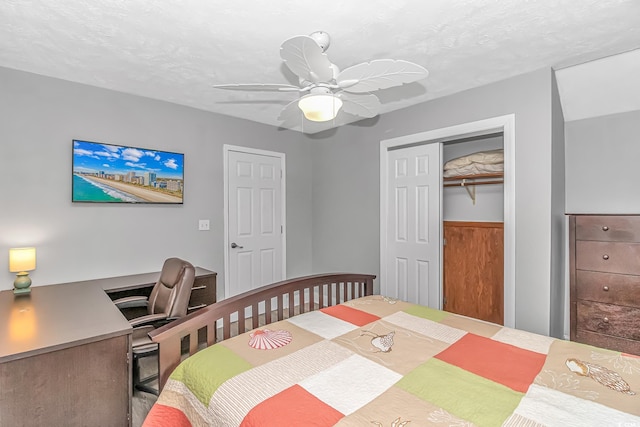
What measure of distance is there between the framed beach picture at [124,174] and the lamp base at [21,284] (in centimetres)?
70

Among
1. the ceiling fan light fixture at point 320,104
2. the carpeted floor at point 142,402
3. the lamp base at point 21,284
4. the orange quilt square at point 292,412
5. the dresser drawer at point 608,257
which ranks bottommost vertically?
the carpeted floor at point 142,402

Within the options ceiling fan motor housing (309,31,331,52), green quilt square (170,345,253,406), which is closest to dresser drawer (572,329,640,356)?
green quilt square (170,345,253,406)

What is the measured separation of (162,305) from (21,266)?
110 cm

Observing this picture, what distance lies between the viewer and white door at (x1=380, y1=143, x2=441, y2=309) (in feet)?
10.7

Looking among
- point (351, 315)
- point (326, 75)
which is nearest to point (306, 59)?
point (326, 75)

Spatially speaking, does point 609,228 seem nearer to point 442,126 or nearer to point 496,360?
point 442,126

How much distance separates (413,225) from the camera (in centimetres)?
344

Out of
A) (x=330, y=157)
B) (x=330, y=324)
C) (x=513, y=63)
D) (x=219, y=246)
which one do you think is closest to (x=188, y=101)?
(x=219, y=246)

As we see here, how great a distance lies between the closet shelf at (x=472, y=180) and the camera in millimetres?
3270

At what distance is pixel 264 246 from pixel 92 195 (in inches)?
74.4

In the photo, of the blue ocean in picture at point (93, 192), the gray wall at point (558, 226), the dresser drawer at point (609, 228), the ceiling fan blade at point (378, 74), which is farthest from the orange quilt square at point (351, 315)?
the blue ocean in picture at point (93, 192)

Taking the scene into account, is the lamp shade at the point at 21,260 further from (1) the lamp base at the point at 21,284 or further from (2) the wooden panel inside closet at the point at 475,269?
(2) the wooden panel inside closet at the point at 475,269

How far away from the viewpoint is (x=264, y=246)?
13.3 ft

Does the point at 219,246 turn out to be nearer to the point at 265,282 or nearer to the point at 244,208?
the point at 244,208
